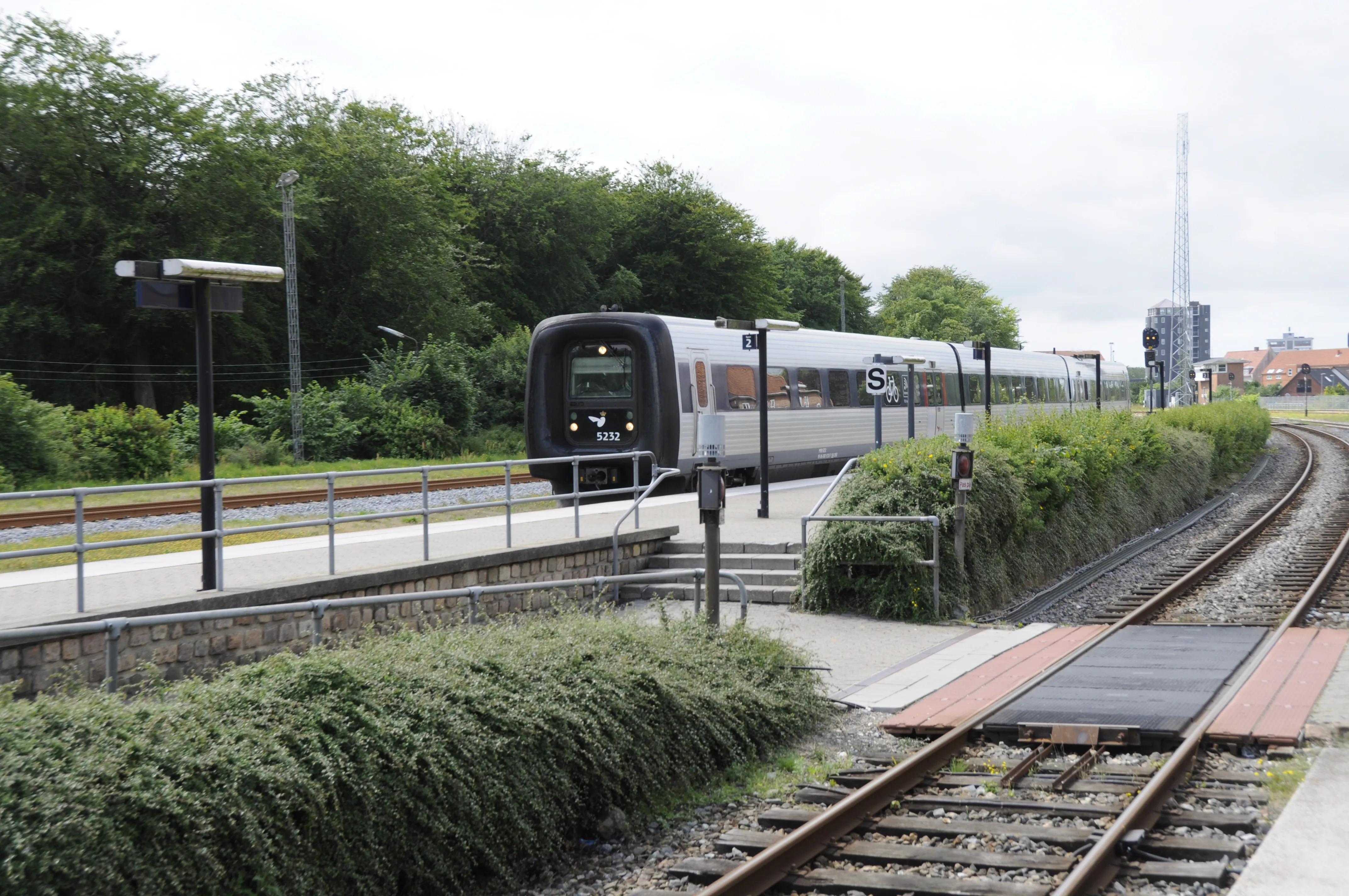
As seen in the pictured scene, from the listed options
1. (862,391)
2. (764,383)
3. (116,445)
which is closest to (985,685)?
(764,383)

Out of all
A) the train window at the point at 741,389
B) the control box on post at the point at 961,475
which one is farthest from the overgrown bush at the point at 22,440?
the control box on post at the point at 961,475

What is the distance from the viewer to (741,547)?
47.0 ft

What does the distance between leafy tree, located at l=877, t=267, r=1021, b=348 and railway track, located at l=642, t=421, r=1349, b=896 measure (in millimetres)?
85332

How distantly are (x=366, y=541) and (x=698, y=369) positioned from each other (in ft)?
24.7

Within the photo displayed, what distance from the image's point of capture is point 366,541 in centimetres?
1356

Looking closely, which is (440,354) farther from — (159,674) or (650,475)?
(159,674)

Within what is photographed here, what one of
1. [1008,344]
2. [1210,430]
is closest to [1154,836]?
[1210,430]

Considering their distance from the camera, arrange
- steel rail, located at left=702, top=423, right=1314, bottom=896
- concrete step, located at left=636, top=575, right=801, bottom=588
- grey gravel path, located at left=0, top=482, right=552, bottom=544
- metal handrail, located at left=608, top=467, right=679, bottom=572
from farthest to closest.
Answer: grey gravel path, located at left=0, top=482, right=552, bottom=544 → metal handrail, located at left=608, top=467, right=679, bottom=572 → concrete step, located at left=636, top=575, right=801, bottom=588 → steel rail, located at left=702, top=423, right=1314, bottom=896

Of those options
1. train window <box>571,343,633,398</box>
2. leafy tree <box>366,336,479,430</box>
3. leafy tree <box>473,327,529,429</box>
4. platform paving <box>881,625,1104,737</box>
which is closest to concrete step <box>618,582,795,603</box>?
platform paving <box>881,625,1104,737</box>

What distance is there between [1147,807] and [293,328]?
26186mm

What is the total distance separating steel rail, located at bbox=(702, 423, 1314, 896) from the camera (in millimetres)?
5336

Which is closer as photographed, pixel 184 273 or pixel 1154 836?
pixel 1154 836

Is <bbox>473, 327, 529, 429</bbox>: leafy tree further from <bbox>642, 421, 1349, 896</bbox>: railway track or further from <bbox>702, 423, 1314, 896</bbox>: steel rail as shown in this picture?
<bbox>642, 421, 1349, 896</bbox>: railway track

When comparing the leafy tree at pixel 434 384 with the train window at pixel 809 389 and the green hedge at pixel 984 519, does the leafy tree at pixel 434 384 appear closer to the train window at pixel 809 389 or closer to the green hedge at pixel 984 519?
the train window at pixel 809 389
